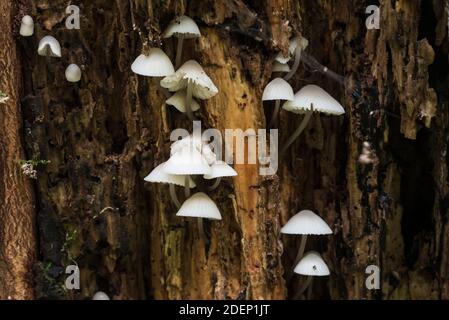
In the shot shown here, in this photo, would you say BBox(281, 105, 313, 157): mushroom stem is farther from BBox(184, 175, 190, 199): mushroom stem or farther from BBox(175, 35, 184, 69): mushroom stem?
BBox(175, 35, 184, 69): mushroom stem

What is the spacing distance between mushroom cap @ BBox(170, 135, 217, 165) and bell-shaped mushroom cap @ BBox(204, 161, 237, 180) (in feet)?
0.15

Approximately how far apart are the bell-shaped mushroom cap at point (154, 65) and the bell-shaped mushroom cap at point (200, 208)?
1.06m

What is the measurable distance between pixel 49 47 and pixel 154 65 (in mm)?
976

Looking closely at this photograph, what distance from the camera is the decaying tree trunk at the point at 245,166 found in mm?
4633

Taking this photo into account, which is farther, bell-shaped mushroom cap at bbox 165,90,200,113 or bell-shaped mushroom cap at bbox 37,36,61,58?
bell-shaped mushroom cap at bbox 165,90,200,113

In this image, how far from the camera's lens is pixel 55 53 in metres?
4.53

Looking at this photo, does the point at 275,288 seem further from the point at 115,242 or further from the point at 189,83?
the point at 189,83

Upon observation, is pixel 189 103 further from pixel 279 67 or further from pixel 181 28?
pixel 279 67

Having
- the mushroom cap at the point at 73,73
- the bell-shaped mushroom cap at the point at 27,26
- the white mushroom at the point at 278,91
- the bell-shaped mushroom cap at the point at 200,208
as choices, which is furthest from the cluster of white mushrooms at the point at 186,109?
the bell-shaped mushroom cap at the point at 27,26

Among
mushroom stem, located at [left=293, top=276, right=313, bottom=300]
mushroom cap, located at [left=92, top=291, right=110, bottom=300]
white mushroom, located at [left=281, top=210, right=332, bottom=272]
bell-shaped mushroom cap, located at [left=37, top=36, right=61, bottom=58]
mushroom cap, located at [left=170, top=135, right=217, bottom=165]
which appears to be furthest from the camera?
mushroom stem, located at [left=293, top=276, right=313, bottom=300]

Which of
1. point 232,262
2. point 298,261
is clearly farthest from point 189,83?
point 298,261

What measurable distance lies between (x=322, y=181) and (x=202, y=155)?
145 centimetres

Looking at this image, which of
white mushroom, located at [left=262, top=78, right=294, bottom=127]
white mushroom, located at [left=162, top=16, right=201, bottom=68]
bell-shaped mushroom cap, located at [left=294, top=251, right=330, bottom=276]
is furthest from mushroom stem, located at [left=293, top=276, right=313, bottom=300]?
white mushroom, located at [left=162, top=16, right=201, bottom=68]

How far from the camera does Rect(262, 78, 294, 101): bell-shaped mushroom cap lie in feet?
14.6
